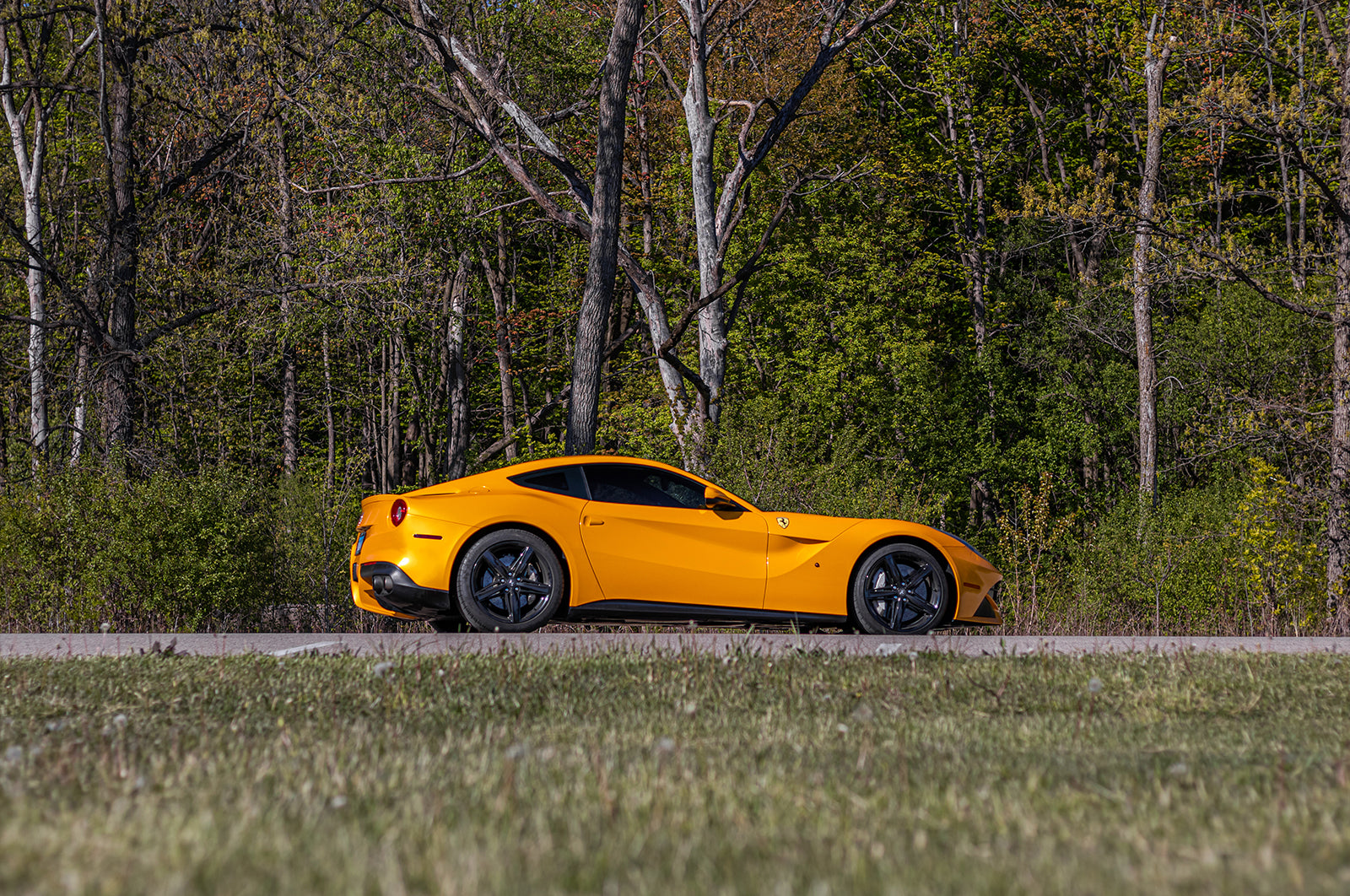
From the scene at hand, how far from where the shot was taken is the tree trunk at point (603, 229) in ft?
50.6

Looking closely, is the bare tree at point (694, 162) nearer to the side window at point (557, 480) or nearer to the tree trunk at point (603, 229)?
the tree trunk at point (603, 229)

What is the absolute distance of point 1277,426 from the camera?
1608 cm

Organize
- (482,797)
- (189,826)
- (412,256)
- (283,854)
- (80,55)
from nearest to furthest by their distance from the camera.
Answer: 1. (283,854)
2. (189,826)
3. (482,797)
4. (80,55)
5. (412,256)

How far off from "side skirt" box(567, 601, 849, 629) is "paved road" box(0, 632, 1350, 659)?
0.57ft

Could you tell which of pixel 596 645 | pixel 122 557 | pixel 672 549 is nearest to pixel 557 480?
pixel 672 549

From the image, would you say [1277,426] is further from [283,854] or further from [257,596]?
[283,854]

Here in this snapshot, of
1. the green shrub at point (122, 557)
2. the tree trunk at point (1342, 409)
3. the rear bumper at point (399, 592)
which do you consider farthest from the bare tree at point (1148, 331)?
the rear bumper at point (399, 592)

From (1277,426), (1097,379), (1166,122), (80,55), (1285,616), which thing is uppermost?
(80,55)

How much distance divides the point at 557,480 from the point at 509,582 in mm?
893

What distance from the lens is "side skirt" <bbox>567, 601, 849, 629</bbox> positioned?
8.91 m

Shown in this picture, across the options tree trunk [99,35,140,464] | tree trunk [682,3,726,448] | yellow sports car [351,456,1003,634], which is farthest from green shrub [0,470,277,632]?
tree trunk [682,3,726,448]

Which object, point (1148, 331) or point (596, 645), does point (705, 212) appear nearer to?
point (1148, 331)

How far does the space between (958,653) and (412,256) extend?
1603 centimetres

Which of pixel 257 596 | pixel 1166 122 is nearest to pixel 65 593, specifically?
pixel 257 596
